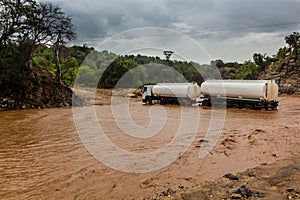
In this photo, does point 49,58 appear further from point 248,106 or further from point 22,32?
point 248,106

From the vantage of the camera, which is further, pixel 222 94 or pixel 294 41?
pixel 294 41

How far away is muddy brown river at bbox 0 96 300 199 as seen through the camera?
7832 mm

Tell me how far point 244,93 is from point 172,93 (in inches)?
334

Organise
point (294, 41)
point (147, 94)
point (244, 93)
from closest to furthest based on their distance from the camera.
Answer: point (244, 93), point (147, 94), point (294, 41)

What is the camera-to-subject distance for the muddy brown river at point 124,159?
7832mm

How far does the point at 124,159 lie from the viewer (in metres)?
10.6

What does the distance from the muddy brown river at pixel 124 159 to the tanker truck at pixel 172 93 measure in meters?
12.7

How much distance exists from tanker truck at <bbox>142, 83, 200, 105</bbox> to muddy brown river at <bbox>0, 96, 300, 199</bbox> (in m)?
12.7

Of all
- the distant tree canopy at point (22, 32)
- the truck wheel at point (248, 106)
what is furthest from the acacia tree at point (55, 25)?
the truck wheel at point (248, 106)

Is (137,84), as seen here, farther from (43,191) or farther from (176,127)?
(43,191)

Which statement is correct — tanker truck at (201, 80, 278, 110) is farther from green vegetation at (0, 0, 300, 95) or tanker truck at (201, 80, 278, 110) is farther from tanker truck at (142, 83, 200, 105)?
green vegetation at (0, 0, 300, 95)

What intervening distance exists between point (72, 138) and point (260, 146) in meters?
8.57

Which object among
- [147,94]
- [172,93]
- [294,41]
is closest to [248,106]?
[172,93]

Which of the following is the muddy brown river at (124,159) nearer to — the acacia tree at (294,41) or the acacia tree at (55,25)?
the acacia tree at (55,25)
